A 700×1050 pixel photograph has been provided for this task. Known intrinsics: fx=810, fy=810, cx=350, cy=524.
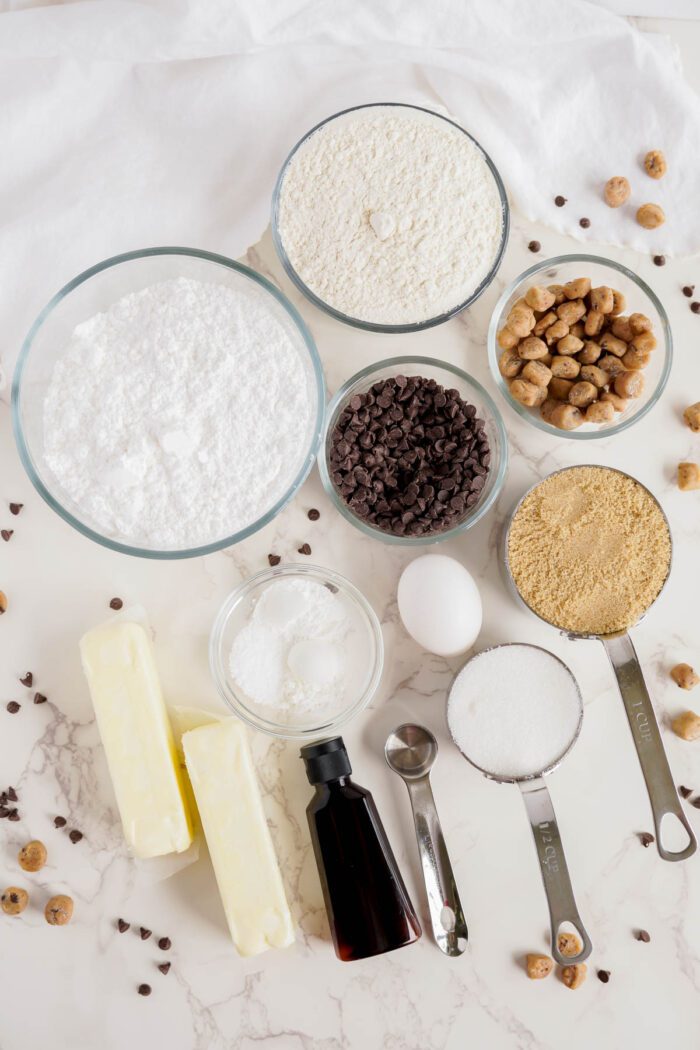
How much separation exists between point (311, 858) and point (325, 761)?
9.0 inches

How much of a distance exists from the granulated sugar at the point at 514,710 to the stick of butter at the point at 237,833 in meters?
0.36

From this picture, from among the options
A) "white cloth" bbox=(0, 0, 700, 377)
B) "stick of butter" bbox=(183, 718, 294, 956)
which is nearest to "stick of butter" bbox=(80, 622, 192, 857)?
"stick of butter" bbox=(183, 718, 294, 956)

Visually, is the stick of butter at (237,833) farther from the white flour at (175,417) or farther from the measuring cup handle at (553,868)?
the measuring cup handle at (553,868)

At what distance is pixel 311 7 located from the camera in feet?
4.57

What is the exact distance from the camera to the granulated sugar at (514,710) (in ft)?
4.47

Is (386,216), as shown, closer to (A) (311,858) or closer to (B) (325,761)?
(B) (325,761)

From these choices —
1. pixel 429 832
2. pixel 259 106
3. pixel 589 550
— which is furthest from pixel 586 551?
pixel 259 106

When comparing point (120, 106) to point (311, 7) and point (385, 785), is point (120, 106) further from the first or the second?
point (385, 785)

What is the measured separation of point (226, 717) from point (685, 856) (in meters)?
0.84

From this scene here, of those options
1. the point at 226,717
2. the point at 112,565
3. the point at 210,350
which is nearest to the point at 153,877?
the point at 226,717

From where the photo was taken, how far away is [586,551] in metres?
1.36

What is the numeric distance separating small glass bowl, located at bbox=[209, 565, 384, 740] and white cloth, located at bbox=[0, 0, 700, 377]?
58 centimetres

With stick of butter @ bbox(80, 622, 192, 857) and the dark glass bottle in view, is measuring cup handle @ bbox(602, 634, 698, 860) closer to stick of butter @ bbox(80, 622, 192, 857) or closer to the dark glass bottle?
the dark glass bottle

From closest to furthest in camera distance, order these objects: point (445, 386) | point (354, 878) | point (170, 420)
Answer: point (170, 420)
point (354, 878)
point (445, 386)
